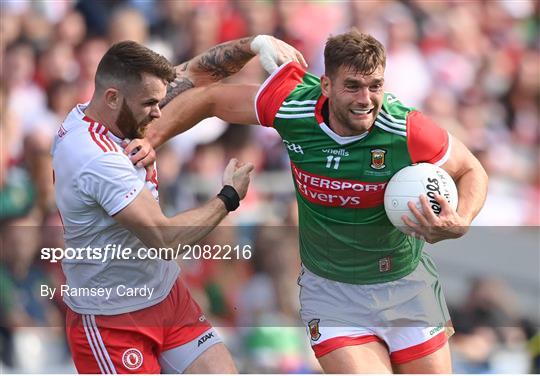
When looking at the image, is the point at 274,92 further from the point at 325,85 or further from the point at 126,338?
the point at 126,338

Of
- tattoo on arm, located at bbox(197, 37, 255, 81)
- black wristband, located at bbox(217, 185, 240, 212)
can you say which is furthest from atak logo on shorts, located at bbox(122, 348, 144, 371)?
tattoo on arm, located at bbox(197, 37, 255, 81)

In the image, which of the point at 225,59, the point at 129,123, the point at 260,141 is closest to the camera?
the point at 129,123

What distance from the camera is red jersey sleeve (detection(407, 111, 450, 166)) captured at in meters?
5.19

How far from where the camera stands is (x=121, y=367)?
5164 millimetres

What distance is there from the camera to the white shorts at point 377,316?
5324 mm

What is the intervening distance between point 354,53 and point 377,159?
0.56m

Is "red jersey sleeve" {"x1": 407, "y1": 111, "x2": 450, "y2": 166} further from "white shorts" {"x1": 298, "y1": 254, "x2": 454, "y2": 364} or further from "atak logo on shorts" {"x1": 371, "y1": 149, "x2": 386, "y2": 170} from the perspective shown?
"white shorts" {"x1": 298, "y1": 254, "x2": 454, "y2": 364}

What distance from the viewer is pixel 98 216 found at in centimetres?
507

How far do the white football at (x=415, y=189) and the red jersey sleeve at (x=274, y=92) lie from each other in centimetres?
72

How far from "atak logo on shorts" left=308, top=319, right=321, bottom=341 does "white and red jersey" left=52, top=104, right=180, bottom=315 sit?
0.75 m

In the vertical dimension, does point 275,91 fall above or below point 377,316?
above

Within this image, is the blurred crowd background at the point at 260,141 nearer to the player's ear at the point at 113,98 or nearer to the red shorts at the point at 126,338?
the red shorts at the point at 126,338

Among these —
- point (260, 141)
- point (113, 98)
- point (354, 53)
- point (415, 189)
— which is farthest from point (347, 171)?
point (260, 141)

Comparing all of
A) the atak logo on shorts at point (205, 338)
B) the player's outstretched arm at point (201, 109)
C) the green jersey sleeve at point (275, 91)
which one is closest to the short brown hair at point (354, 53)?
the green jersey sleeve at point (275, 91)
